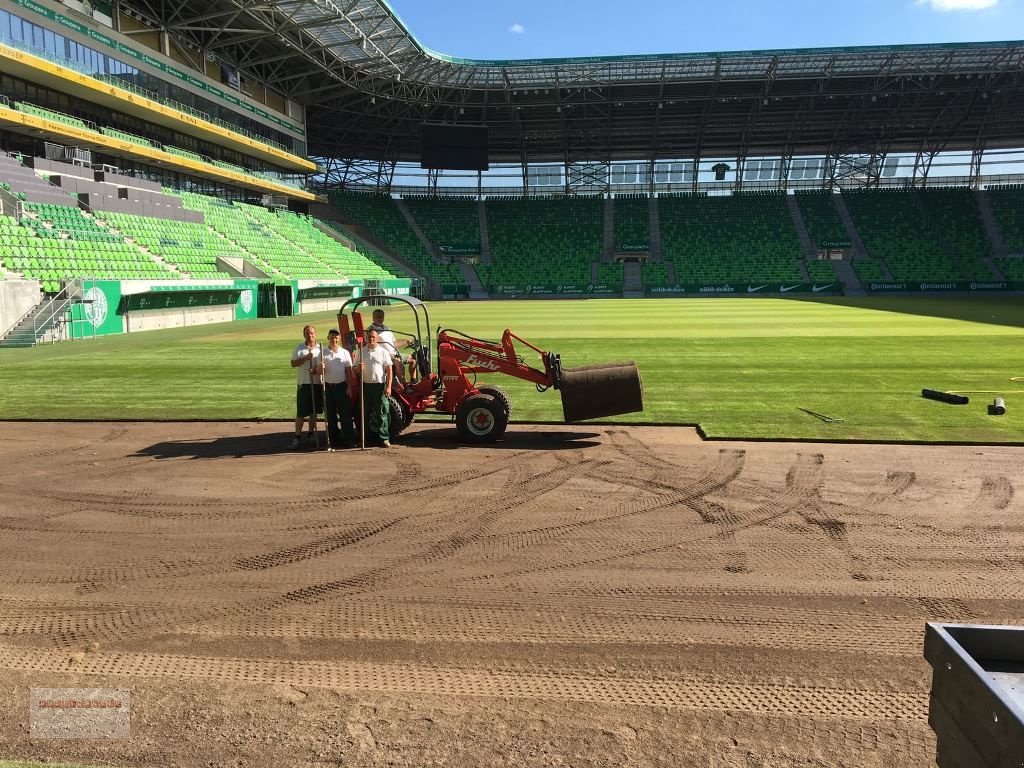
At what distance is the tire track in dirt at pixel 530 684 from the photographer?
370 centimetres

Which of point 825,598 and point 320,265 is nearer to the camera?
point 825,598

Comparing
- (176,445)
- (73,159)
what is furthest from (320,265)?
(176,445)

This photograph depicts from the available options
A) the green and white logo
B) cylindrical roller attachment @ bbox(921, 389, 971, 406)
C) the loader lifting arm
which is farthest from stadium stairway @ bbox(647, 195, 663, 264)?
the loader lifting arm

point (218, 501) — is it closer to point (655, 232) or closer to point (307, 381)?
point (307, 381)

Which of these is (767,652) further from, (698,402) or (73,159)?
(73,159)

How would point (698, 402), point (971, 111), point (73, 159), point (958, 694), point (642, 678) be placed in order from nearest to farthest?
point (958, 694), point (642, 678), point (698, 402), point (73, 159), point (971, 111)

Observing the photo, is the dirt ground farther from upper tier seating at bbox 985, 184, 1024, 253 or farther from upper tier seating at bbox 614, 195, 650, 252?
upper tier seating at bbox 985, 184, 1024, 253

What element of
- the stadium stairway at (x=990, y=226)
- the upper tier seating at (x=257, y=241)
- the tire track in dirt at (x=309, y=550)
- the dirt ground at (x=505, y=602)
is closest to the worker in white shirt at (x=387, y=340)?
the dirt ground at (x=505, y=602)

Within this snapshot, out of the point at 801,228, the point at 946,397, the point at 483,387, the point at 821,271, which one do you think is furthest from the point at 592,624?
the point at 801,228

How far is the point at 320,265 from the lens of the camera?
50.3 meters

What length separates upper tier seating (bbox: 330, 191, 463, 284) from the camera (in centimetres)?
6756

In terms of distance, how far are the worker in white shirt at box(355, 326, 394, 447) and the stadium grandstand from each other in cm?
1970

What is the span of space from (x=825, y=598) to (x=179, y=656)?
4475 millimetres

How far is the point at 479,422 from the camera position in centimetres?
981
